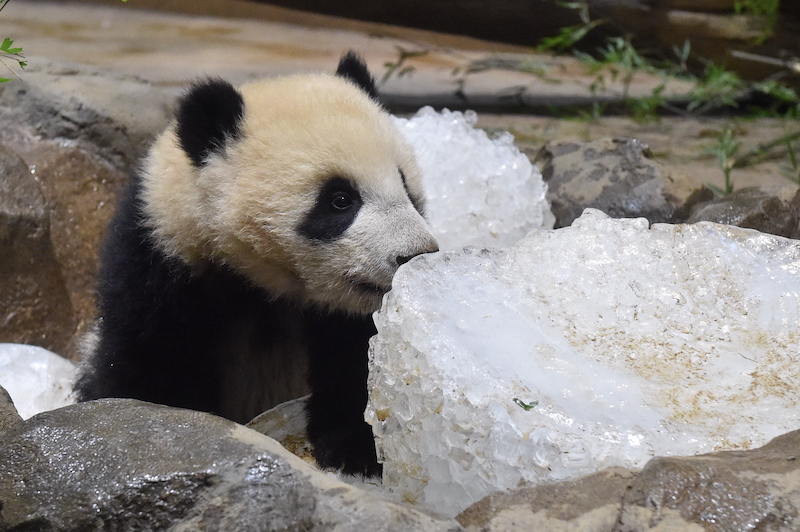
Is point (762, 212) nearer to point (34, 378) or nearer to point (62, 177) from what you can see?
point (34, 378)

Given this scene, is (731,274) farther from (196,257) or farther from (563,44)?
(563,44)

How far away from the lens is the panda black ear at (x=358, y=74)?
2.51m

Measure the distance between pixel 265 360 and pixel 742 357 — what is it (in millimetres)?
1413

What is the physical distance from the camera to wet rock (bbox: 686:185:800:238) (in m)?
2.77

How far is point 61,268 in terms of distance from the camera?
10.8 feet

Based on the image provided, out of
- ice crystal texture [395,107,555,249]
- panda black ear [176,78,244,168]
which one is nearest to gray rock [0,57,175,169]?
ice crystal texture [395,107,555,249]

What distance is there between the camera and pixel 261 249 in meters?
2.07

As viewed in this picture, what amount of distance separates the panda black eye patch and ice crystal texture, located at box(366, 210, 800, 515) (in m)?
0.28

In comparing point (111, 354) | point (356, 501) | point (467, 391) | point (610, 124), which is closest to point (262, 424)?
point (111, 354)

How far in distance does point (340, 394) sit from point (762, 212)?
170 centimetres

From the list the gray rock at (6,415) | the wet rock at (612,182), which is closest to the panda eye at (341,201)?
the gray rock at (6,415)

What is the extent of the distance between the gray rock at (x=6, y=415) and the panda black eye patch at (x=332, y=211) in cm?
79

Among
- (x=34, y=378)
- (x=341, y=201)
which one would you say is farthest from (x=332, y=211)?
(x=34, y=378)

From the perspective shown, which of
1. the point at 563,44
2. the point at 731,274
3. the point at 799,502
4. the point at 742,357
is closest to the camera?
the point at 799,502
